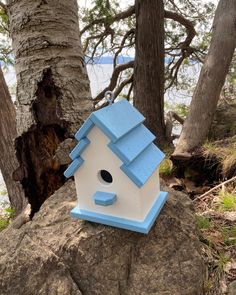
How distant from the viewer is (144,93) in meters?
3.74

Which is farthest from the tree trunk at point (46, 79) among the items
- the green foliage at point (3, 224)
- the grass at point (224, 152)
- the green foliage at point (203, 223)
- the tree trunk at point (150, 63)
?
the tree trunk at point (150, 63)

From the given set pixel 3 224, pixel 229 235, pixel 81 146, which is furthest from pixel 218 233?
pixel 3 224

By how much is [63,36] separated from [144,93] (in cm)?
233

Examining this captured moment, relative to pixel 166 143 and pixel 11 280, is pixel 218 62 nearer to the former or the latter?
pixel 166 143

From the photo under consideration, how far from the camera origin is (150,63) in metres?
3.60

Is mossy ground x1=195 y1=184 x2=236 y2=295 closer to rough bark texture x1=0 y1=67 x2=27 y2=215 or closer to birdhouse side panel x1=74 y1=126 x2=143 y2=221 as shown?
birdhouse side panel x1=74 y1=126 x2=143 y2=221

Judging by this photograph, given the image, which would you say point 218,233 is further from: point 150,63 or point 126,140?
point 150,63

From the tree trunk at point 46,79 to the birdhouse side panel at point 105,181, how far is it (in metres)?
0.43

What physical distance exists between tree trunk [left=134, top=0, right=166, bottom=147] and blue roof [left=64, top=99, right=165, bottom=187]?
256 cm

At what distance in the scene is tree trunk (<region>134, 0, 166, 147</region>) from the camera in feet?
11.3

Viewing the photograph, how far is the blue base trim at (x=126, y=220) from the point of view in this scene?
3.56 feet

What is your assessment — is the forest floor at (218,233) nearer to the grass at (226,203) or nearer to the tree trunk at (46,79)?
the grass at (226,203)

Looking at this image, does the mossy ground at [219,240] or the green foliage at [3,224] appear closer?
the mossy ground at [219,240]

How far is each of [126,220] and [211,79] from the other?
2404 mm
